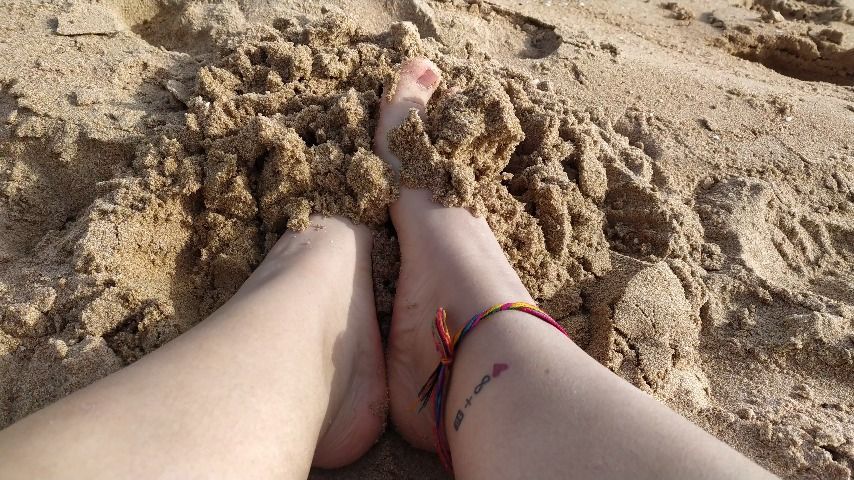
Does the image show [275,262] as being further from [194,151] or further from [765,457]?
[765,457]

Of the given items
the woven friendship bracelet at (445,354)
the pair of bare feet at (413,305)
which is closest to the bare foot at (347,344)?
the pair of bare feet at (413,305)

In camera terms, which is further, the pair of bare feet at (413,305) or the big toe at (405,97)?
the big toe at (405,97)

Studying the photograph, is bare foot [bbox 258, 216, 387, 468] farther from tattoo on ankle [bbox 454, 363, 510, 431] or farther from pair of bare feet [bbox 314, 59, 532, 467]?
tattoo on ankle [bbox 454, 363, 510, 431]

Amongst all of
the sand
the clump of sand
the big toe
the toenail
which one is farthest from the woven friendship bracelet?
the toenail

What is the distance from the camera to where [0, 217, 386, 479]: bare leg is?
78cm

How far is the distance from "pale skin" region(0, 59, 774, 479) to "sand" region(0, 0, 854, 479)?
0.34 ft

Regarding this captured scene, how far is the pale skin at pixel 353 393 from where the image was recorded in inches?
31.5

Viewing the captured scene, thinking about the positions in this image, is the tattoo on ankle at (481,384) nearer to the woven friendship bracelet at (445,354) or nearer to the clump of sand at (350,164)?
the woven friendship bracelet at (445,354)

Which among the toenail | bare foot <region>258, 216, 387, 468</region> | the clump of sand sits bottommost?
bare foot <region>258, 216, 387, 468</region>

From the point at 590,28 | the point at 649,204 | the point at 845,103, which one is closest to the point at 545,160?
the point at 649,204

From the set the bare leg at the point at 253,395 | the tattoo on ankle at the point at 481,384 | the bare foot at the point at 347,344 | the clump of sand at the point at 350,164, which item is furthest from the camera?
the clump of sand at the point at 350,164

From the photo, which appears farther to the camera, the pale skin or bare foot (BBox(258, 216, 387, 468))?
bare foot (BBox(258, 216, 387, 468))

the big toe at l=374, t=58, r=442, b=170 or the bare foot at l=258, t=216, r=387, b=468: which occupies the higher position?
the big toe at l=374, t=58, r=442, b=170

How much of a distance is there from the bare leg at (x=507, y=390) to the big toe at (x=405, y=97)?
2cm
